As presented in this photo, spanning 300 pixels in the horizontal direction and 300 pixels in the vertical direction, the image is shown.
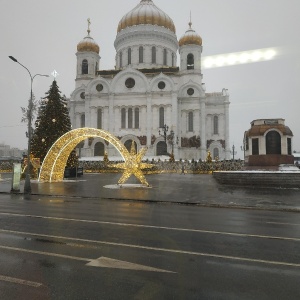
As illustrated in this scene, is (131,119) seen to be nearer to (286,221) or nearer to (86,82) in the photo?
(86,82)

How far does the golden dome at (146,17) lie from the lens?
64500 millimetres

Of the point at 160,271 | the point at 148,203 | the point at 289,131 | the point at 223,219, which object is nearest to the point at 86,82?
the point at 289,131

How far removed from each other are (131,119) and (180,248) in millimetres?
53670

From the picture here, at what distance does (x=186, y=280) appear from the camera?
432 centimetres

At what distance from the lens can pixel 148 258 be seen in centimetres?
528

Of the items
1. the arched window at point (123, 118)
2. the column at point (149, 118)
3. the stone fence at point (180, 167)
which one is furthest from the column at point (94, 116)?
the stone fence at point (180, 167)

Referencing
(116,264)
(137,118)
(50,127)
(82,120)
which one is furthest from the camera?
(82,120)

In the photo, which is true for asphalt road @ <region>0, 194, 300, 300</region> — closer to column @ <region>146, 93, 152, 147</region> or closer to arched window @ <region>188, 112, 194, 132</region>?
column @ <region>146, 93, 152, 147</region>

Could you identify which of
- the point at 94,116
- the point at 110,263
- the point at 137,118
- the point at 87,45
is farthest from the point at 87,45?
the point at 110,263

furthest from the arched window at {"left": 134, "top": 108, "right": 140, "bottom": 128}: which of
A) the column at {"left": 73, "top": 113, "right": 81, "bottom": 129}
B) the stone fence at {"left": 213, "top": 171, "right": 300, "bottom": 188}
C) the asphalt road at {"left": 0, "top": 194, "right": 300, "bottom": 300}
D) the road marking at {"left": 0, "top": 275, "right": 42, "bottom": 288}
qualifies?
the road marking at {"left": 0, "top": 275, "right": 42, "bottom": 288}

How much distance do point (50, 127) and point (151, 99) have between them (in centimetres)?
2796

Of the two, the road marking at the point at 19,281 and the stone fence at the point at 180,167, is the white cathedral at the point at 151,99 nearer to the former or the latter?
the stone fence at the point at 180,167

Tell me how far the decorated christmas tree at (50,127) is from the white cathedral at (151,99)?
885 inches

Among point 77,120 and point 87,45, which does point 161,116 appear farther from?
point 87,45
